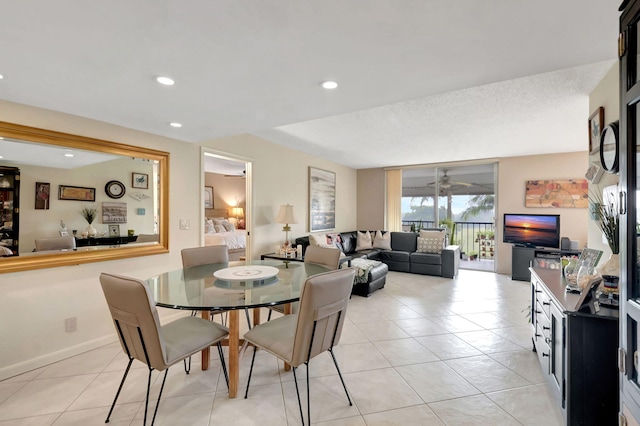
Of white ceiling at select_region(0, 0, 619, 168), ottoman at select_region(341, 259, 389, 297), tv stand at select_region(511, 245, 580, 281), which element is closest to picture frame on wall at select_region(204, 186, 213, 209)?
ottoman at select_region(341, 259, 389, 297)

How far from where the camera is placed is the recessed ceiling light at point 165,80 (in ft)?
6.14

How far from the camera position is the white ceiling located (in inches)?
50.0

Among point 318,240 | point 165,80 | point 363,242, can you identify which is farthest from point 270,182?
point 165,80

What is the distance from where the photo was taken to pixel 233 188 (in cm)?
895

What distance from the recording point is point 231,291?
1978mm

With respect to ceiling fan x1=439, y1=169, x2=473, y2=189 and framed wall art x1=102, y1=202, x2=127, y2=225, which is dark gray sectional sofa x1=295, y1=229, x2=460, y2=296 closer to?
ceiling fan x1=439, y1=169, x2=473, y2=189

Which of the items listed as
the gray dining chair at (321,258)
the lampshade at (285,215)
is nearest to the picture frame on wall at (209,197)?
the lampshade at (285,215)

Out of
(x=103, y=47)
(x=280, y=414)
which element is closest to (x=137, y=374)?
(x=280, y=414)

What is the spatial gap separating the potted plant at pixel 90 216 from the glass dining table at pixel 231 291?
1043 millimetres

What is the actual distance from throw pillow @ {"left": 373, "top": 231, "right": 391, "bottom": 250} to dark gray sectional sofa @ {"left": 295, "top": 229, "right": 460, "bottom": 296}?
0.09 metres

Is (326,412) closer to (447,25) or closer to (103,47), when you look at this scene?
(447,25)

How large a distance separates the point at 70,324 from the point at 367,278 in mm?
3448

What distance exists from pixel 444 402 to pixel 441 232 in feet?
14.7

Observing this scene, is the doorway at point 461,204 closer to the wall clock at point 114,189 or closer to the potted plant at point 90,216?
the wall clock at point 114,189
